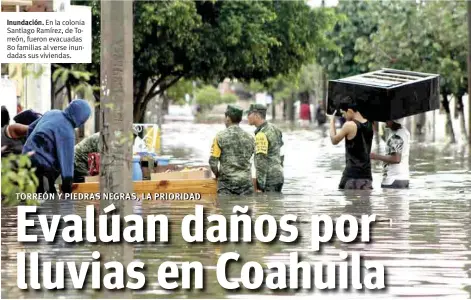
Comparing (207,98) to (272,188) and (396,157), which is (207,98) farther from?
(396,157)

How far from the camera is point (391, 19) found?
5138 cm

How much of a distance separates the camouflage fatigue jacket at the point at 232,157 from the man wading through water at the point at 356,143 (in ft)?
3.80

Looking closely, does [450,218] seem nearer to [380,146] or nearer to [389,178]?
[389,178]

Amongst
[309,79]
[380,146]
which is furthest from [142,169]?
[309,79]

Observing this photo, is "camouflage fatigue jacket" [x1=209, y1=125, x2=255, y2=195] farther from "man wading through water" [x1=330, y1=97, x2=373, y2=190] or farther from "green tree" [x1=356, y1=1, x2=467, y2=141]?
"green tree" [x1=356, y1=1, x2=467, y2=141]

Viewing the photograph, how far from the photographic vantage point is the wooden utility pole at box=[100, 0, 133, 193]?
14.6 m

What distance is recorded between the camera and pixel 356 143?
18.8 m

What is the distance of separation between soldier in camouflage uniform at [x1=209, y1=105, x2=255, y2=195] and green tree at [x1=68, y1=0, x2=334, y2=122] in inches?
706

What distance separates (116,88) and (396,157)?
226 inches

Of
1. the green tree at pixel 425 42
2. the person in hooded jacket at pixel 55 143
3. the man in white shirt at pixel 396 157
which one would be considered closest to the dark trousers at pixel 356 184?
the man in white shirt at pixel 396 157

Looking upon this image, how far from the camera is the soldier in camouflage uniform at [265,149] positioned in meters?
19.1

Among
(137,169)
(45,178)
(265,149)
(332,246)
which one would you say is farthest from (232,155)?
(332,246)

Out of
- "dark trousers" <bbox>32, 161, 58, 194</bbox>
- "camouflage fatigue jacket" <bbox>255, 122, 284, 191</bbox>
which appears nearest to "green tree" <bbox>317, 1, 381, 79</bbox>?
"camouflage fatigue jacket" <bbox>255, 122, 284, 191</bbox>

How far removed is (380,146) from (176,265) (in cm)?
3402
